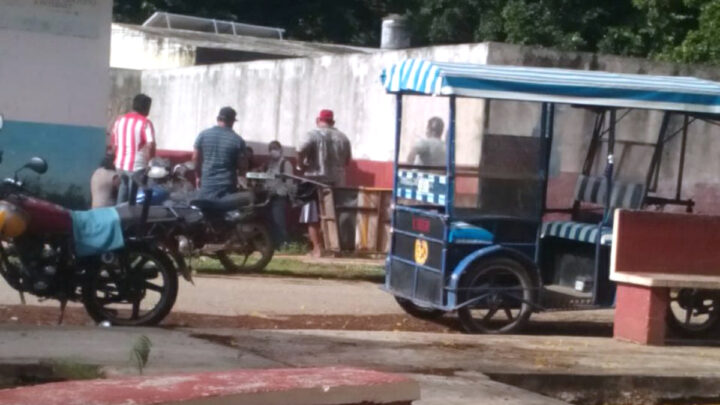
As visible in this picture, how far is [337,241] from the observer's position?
674 inches

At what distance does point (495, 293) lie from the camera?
1104cm

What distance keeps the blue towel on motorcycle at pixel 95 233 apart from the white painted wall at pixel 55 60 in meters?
7.93

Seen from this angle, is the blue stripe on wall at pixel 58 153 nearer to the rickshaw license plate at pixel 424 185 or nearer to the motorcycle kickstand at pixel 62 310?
the motorcycle kickstand at pixel 62 310

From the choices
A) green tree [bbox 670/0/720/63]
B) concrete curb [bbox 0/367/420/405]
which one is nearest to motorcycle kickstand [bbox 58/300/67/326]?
concrete curb [bbox 0/367/420/405]

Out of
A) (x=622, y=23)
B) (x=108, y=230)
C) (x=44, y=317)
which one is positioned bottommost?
(x=44, y=317)

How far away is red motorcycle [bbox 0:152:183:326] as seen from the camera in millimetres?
9828

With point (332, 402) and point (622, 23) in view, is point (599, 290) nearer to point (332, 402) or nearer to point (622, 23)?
point (332, 402)

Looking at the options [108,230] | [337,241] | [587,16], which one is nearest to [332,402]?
[108,230]

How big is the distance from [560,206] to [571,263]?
1130 mm

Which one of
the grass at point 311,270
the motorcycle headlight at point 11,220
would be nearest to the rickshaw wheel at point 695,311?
the grass at point 311,270

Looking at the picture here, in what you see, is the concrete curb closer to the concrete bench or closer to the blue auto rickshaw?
the blue auto rickshaw

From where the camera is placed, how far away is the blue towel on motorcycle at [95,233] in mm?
9922

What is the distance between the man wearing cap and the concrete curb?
8.11 meters

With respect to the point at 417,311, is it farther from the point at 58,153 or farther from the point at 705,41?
the point at 705,41
